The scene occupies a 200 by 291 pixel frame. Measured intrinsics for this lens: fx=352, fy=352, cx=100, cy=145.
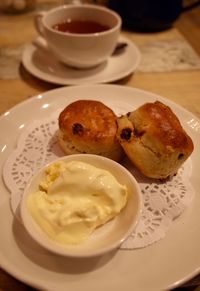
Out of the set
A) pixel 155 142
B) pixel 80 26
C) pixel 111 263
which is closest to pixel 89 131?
pixel 155 142

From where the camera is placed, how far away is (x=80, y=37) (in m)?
1.02

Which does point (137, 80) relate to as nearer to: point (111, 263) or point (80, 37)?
point (80, 37)

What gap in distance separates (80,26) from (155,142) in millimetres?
632

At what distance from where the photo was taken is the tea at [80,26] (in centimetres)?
115

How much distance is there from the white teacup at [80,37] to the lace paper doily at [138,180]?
0.95 ft

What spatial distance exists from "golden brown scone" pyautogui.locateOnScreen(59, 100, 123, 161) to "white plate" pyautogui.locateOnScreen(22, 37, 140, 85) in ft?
0.95

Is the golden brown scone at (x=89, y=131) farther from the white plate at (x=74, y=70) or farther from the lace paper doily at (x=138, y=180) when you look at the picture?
the white plate at (x=74, y=70)

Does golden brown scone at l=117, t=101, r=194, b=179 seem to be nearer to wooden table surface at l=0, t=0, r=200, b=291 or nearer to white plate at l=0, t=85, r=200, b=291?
white plate at l=0, t=85, r=200, b=291

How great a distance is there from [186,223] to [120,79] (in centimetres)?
59

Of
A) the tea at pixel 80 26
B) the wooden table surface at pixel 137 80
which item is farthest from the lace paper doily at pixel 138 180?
the tea at pixel 80 26

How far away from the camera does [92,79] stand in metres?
1.09

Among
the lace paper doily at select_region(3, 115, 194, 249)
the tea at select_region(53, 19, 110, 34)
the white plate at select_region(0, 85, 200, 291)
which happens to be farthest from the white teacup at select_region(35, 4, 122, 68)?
the white plate at select_region(0, 85, 200, 291)

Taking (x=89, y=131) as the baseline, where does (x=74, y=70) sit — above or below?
below

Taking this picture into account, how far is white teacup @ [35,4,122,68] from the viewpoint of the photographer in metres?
1.04
